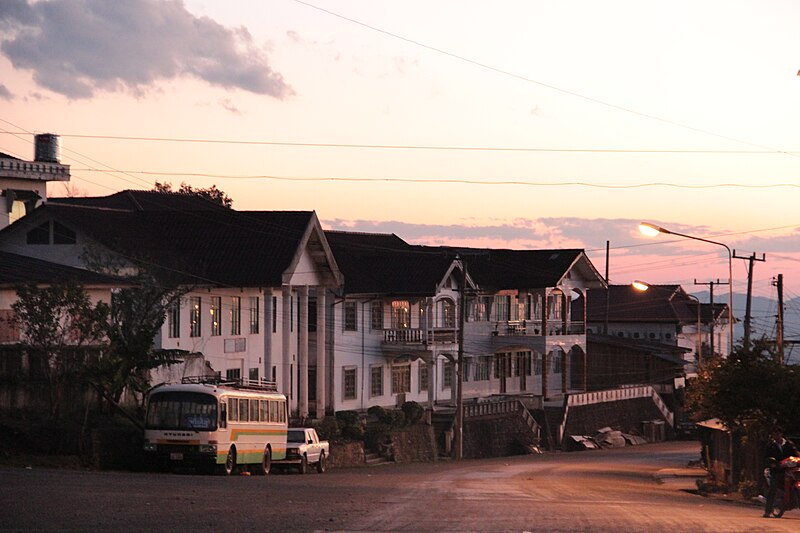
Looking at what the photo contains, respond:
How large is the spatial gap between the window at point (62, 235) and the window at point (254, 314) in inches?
362

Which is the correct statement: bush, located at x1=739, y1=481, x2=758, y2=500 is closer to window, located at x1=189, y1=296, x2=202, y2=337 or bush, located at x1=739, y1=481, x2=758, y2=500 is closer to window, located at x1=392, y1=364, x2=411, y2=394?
window, located at x1=189, y1=296, x2=202, y2=337

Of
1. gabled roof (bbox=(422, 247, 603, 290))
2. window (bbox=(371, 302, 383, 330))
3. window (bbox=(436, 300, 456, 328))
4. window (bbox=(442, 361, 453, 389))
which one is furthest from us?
gabled roof (bbox=(422, 247, 603, 290))

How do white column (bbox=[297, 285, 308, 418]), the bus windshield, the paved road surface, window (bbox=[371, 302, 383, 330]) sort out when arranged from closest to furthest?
1. the paved road surface
2. the bus windshield
3. white column (bbox=[297, 285, 308, 418])
4. window (bbox=[371, 302, 383, 330])

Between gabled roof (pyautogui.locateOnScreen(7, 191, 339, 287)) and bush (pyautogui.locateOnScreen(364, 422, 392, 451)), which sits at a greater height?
gabled roof (pyautogui.locateOnScreen(7, 191, 339, 287))

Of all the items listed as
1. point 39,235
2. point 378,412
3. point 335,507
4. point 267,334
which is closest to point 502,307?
point 378,412

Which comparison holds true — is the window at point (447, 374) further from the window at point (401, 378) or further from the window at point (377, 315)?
the window at point (377, 315)

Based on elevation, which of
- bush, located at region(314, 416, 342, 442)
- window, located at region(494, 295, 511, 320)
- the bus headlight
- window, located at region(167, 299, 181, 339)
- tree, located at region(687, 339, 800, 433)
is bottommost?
bush, located at region(314, 416, 342, 442)

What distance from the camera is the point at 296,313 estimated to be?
55.2 meters

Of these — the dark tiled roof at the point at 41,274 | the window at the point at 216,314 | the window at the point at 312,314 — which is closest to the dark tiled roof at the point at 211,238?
the window at the point at 216,314

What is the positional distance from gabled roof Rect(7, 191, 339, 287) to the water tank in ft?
35.5

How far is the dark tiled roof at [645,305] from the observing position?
322 feet

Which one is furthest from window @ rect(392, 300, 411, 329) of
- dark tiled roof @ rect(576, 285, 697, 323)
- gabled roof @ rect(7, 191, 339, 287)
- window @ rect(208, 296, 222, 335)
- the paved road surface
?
dark tiled roof @ rect(576, 285, 697, 323)

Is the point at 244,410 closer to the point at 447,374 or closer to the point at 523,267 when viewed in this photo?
the point at 447,374

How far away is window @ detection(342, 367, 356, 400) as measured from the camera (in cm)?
5931
